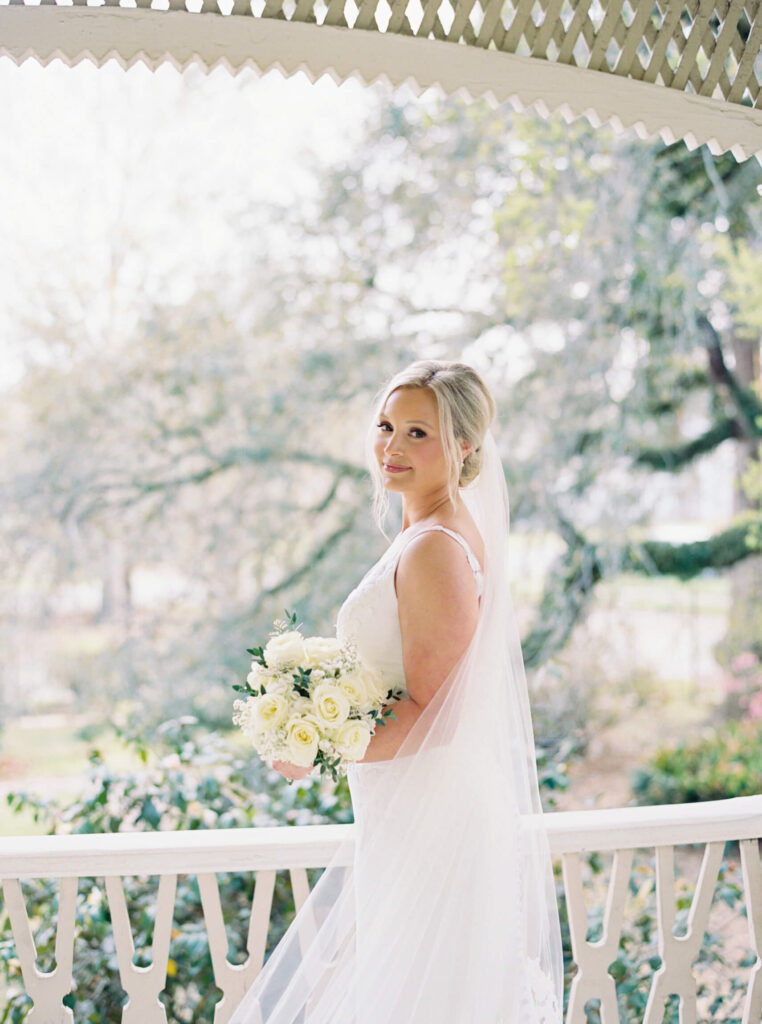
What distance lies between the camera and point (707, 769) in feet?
21.7

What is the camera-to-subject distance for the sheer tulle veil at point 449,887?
6.39 ft

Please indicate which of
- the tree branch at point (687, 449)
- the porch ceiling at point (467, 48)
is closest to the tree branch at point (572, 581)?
the tree branch at point (687, 449)

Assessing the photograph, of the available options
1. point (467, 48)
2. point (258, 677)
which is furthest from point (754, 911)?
point (467, 48)

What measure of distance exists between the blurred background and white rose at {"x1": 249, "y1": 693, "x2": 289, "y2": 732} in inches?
170

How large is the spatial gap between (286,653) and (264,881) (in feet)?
2.23

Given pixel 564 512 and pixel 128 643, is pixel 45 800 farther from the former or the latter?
pixel 564 512

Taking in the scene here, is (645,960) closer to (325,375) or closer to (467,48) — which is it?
(467,48)

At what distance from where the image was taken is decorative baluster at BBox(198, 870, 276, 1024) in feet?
7.27

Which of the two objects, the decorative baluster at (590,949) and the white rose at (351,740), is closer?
the white rose at (351,740)

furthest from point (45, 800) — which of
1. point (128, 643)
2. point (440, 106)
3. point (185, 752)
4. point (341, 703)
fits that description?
point (440, 106)

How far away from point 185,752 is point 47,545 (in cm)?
384

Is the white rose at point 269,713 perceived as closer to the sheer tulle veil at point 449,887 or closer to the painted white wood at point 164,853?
the sheer tulle veil at point 449,887

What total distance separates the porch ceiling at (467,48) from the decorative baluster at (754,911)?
1.71 metres

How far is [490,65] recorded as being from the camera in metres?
2.23
